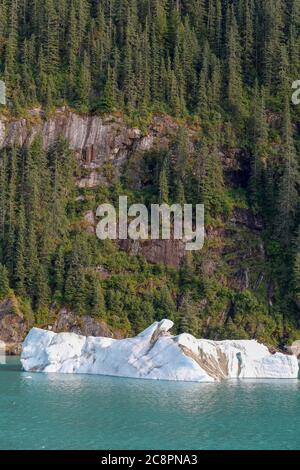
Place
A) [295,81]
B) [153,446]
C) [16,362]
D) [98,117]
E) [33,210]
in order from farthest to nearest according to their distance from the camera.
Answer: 1. [295,81]
2. [98,117]
3. [33,210]
4. [16,362]
5. [153,446]

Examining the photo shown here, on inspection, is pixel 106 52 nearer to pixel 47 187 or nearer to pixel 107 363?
pixel 47 187

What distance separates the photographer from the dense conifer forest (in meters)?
103

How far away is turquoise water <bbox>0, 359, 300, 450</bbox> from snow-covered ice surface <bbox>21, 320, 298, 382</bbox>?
1922mm

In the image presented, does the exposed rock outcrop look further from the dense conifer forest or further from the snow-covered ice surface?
the snow-covered ice surface

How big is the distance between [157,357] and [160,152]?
56.4m

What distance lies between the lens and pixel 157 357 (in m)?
68.1

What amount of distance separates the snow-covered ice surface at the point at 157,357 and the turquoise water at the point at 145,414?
1.92 metres

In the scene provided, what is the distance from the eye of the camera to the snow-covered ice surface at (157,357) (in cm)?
6700

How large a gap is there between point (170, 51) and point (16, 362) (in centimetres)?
7252

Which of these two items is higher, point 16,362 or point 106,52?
point 106,52

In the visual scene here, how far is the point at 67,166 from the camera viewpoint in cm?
11719

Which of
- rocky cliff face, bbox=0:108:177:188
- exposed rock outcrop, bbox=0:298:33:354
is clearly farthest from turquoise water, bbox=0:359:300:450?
rocky cliff face, bbox=0:108:177:188

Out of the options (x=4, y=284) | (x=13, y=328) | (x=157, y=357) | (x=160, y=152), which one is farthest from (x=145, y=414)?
(x=160, y=152)
